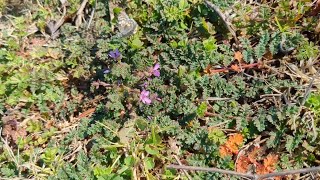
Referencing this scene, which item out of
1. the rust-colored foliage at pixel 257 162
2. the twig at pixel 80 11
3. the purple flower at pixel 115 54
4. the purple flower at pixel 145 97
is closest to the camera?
the rust-colored foliage at pixel 257 162

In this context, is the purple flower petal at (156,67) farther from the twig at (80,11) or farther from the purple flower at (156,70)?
the twig at (80,11)

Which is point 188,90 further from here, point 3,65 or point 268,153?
point 3,65

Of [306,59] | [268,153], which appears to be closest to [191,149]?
[268,153]

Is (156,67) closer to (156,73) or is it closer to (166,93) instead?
(156,73)

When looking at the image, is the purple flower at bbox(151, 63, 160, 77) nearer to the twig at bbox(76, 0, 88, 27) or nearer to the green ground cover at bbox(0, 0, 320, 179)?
the green ground cover at bbox(0, 0, 320, 179)

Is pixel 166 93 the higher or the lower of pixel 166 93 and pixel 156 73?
the lower

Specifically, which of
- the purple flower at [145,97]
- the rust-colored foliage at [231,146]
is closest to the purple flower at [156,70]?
the purple flower at [145,97]

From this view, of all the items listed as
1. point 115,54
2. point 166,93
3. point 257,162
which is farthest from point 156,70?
point 257,162

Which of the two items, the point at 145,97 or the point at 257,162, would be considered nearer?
the point at 257,162
